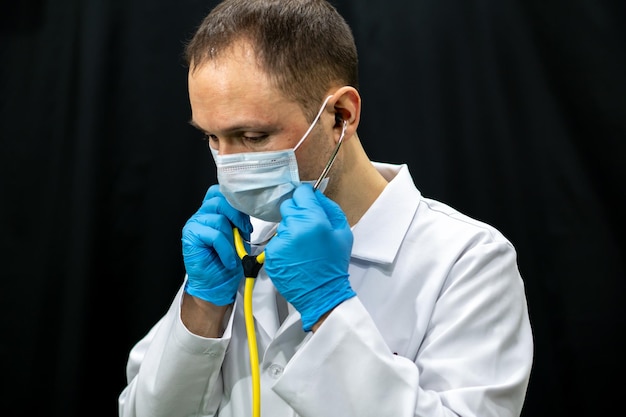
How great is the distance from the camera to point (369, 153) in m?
2.06

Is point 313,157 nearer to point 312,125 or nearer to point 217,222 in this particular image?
point 312,125

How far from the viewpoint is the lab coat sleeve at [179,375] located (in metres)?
1.33

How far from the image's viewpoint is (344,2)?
80.4 inches

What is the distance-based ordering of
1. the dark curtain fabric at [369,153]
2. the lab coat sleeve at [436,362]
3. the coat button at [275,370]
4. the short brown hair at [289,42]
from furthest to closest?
the dark curtain fabric at [369,153] → the coat button at [275,370] → the short brown hair at [289,42] → the lab coat sleeve at [436,362]

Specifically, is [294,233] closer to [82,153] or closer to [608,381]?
[82,153]

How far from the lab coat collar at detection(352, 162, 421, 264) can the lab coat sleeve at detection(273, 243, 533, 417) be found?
5.9 inches

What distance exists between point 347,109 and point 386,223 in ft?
0.84

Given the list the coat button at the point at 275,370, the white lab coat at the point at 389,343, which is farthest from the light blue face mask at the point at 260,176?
the coat button at the point at 275,370

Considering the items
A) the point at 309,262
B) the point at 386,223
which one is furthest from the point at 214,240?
the point at 386,223

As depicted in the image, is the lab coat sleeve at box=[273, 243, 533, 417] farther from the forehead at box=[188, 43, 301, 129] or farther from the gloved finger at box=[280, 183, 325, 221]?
the forehead at box=[188, 43, 301, 129]

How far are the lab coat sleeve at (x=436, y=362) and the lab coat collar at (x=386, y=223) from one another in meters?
0.15

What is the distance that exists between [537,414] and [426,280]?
101cm

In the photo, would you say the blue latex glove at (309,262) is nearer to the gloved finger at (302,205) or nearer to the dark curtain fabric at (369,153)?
the gloved finger at (302,205)

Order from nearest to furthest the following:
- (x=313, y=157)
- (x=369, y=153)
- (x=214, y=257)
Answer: (x=313, y=157), (x=214, y=257), (x=369, y=153)
